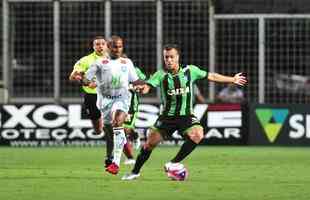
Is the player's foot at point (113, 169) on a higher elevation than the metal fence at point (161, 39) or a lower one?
lower

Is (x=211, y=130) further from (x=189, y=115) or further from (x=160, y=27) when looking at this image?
(x=189, y=115)

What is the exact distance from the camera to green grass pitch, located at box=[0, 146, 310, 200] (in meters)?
12.8

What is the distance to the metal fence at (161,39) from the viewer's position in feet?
91.1

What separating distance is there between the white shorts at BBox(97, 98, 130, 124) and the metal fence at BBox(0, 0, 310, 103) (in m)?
10.2

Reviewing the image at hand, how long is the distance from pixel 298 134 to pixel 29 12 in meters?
7.83

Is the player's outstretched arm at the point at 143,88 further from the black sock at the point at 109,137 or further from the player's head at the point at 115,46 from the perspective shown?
the black sock at the point at 109,137

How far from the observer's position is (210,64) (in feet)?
91.8

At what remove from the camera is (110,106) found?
17234mm

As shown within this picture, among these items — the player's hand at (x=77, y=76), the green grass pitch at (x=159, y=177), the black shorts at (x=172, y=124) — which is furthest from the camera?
the player's hand at (x=77, y=76)

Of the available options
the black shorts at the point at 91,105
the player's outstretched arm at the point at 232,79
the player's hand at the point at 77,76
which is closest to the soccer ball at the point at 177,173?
the player's outstretched arm at the point at 232,79

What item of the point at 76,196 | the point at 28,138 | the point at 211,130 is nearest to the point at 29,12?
the point at 28,138

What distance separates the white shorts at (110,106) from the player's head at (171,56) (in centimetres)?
196

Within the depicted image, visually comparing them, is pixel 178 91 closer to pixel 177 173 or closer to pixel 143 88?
pixel 143 88

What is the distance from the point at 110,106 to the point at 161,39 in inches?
427
